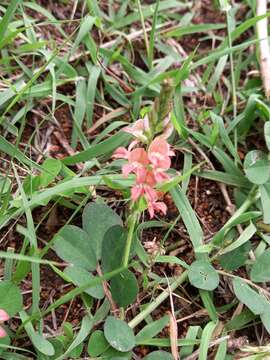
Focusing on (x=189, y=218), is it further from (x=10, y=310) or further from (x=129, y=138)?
(x=10, y=310)

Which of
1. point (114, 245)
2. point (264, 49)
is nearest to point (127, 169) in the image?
point (114, 245)

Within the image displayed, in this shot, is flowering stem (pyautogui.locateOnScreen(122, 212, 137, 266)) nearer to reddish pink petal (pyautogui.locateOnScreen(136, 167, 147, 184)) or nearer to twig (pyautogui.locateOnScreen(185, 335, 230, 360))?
reddish pink petal (pyautogui.locateOnScreen(136, 167, 147, 184))

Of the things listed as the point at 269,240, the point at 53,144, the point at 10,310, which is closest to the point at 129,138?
the point at 53,144

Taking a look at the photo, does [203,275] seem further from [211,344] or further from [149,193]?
[149,193]

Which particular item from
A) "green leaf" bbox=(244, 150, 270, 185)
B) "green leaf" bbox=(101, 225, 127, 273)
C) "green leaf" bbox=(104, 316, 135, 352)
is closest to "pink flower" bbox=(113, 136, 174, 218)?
"green leaf" bbox=(101, 225, 127, 273)

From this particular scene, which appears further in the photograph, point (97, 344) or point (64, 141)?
point (64, 141)

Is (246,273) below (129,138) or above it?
below

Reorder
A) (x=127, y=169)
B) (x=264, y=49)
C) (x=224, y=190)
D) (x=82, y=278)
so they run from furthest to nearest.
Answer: (x=264, y=49) → (x=224, y=190) → (x=82, y=278) → (x=127, y=169)
